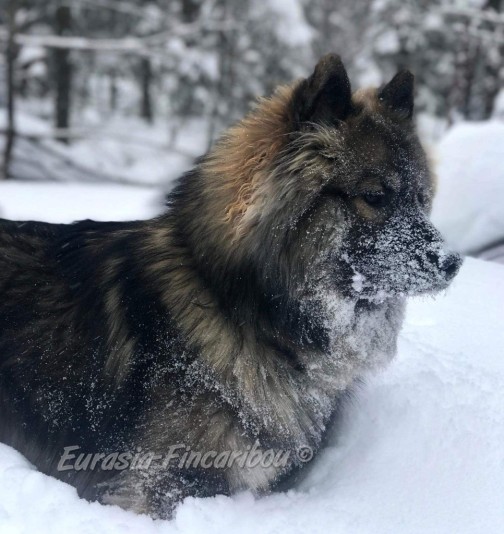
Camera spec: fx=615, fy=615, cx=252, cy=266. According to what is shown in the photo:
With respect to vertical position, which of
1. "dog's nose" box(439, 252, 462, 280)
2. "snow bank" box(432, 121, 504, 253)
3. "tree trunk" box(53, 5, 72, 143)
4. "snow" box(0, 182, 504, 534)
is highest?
"dog's nose" box(439, 252, 462, 280)

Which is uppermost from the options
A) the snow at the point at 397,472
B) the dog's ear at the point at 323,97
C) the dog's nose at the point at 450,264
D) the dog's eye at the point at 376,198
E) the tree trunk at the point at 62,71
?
the dog's ear at the point at 323,97

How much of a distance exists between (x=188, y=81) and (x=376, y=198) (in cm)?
1925

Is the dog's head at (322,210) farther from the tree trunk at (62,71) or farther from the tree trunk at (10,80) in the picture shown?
the tree trunk at (62,71)

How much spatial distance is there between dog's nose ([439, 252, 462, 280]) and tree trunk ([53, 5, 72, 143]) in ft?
54.7

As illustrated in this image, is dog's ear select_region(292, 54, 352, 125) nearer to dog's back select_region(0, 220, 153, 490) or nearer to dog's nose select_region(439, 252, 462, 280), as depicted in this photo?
dog's nose select_region(439, 252, 462, 280)

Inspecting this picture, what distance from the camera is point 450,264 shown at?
8.75 feet

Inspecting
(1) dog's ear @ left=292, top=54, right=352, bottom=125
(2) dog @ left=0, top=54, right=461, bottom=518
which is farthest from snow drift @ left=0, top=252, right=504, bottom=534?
(1) dog's ear @ left=292, top=54, right=352, bottom=125

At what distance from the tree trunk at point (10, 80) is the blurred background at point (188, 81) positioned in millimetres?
28

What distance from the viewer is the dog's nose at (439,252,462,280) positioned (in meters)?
2.66

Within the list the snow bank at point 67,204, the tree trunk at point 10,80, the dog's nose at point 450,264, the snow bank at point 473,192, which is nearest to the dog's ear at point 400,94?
the dog's nose at point 450,264

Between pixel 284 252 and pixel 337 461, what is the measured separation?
1.13m

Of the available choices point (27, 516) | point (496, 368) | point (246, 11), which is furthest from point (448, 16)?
point (27, 516)

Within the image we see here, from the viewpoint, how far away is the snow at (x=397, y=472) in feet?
8.00

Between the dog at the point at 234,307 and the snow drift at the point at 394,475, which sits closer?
→ the snow drift at the point at 394,475
